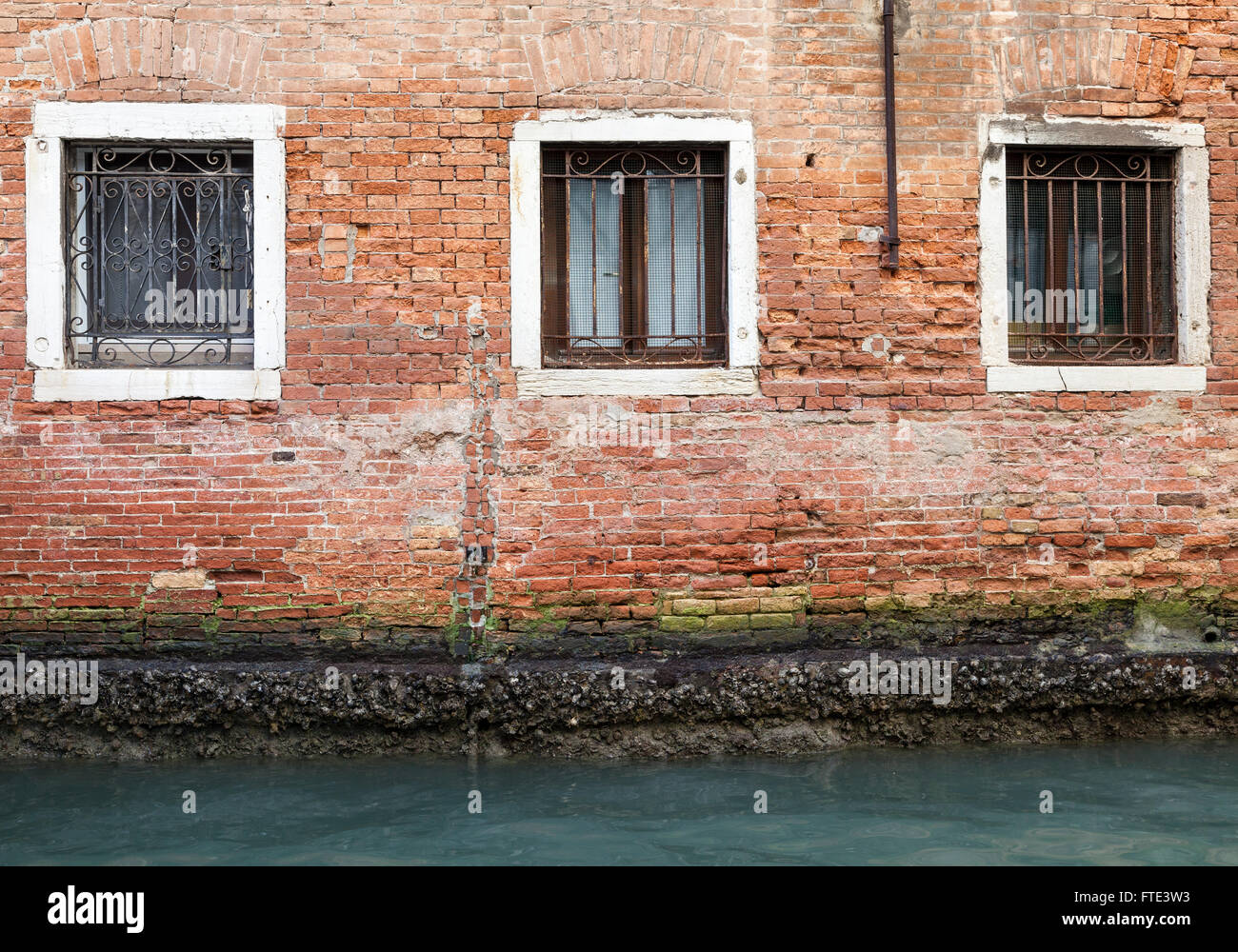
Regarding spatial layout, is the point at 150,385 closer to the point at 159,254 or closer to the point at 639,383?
the point at 159,254

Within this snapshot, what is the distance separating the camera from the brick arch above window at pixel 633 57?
534cm

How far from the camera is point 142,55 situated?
5.22m

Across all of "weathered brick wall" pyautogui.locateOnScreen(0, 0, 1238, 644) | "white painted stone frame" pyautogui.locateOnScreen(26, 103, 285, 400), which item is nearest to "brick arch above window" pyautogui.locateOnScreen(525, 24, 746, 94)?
"weathered brick wall" pyautogui.locateOnScreen(0, 0, 1238, 644)

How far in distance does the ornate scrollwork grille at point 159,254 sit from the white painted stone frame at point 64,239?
94 mm

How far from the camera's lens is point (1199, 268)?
221 inches

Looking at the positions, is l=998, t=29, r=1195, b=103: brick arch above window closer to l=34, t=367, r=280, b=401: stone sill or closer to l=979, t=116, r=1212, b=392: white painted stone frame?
l=979, t=116, r=1212, b=392: white painted stone frame

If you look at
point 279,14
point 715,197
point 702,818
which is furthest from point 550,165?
point 702,818

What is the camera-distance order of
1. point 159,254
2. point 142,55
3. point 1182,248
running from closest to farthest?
point 142,55, point 159,254, point 1182,248

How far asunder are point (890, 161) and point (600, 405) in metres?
1.91

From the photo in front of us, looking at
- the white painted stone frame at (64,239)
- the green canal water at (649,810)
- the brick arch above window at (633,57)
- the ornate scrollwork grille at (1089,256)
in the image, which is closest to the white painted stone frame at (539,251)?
the brick arch above window at (633,57)

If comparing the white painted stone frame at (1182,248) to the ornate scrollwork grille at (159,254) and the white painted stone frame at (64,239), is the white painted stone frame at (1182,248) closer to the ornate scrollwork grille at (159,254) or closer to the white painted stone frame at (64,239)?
the white painted stone frame at (64,239)

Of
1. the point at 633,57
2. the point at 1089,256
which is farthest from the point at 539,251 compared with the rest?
the point at 1089,256

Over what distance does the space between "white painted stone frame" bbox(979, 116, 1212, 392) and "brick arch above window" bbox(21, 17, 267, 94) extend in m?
3.73

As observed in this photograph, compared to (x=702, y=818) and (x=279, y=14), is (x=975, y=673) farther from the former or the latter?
(x=279, y=14)
